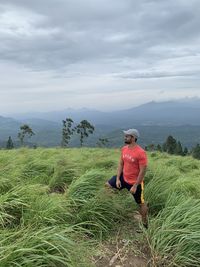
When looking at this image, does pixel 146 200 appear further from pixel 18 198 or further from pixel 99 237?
pixel 18 198

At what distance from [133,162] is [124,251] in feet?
6.89

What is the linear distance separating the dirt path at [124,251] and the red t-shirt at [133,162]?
122cm

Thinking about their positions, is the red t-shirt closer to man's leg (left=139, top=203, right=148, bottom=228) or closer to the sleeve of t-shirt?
the sleeve of t-shirt

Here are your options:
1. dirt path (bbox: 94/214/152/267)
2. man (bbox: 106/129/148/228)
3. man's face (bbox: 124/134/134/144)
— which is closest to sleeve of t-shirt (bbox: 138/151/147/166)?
man (bbox: 106/129/148/228)

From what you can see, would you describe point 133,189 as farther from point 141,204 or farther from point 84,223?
point 84,223

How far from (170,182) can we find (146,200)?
114 cm

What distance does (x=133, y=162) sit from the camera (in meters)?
7.88

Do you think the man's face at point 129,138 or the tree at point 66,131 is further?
the tree at point 66,131

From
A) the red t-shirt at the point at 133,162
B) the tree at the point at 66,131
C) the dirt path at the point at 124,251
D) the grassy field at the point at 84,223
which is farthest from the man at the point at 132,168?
the tree at the point at 66,131

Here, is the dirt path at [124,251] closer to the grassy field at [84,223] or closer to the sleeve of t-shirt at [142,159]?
the grassy field at [84,223]

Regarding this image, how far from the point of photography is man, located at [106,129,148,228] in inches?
298

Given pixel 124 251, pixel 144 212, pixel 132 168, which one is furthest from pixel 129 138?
pixel 124 251

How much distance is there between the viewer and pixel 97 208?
6.92 meters

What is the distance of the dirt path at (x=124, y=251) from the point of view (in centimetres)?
583
